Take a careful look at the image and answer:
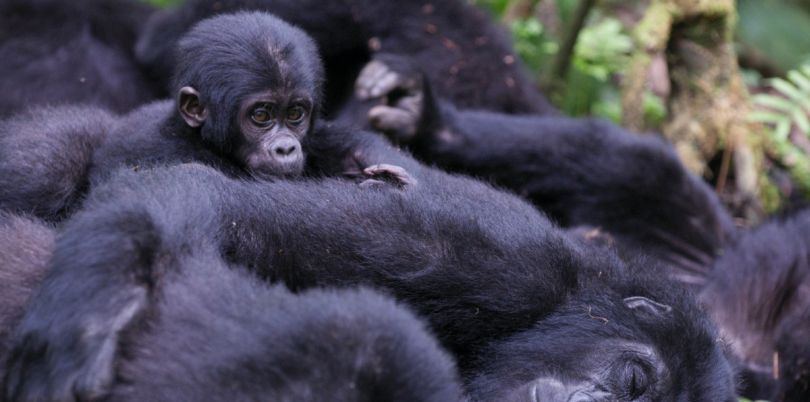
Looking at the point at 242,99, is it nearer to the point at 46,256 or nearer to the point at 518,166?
the point at 46,256

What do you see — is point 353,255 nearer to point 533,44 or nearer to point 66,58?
point 66,58

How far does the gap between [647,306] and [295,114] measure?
152 centimetres

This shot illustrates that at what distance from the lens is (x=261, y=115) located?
11.9 ft

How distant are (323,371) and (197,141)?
1.79 metres

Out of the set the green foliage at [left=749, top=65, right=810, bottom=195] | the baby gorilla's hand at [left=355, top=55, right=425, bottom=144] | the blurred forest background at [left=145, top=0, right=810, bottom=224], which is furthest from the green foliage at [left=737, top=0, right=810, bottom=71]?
the baby gorilla's hand at [left=355, top=55, right=425, bottom=144]

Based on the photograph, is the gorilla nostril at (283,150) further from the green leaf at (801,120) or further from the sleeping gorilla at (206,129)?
the green leaf at (801,120)

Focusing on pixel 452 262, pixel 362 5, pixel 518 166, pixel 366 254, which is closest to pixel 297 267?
pixel 366 254

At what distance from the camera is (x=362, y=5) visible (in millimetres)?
5668

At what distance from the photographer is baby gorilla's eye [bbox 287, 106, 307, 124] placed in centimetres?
368

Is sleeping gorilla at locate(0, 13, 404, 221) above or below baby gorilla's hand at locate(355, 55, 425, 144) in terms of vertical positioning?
above

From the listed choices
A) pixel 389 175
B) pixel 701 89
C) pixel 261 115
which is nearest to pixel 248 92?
pixel 261 115

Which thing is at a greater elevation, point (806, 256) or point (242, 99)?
point (242, 99)

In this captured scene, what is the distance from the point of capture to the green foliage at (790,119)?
5.36m

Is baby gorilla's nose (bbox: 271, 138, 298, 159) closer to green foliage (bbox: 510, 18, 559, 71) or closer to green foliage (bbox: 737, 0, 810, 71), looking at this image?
green foliage (bbox: 510, 18, 559, 71)
